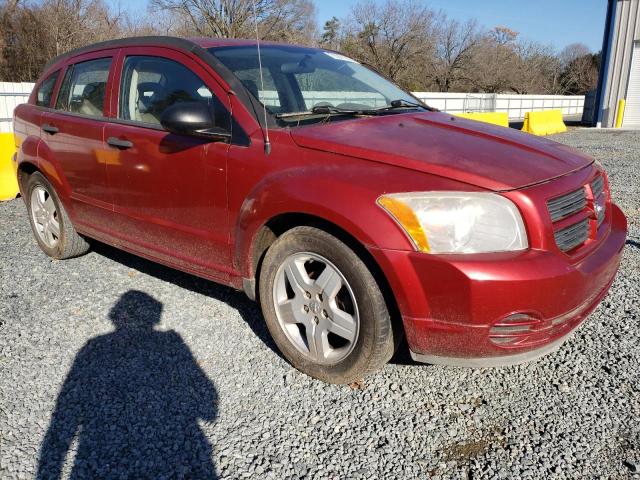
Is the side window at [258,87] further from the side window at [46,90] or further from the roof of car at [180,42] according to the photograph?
the side window at [46,90]

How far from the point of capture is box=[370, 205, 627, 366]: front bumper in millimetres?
2172

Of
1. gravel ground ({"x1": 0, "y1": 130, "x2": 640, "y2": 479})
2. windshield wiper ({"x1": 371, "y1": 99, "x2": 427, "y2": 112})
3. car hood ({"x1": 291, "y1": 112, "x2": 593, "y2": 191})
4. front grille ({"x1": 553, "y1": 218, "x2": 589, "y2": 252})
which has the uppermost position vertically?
windshield wiper ({"x1": 371, "y1": 99, "x2": 427, "y2": 112})

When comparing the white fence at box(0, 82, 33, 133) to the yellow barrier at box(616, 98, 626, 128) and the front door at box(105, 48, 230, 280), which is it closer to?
the front door at box(105, 48, 230, 280)

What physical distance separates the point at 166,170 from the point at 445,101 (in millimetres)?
22986

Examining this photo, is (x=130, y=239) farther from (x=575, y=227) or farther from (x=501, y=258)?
(x=575, y=227)

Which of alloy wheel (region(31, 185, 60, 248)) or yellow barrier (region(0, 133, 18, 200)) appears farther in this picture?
yellow barrier (region(0, 133, 18, 200))

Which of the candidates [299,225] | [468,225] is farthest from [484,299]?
[299,225]

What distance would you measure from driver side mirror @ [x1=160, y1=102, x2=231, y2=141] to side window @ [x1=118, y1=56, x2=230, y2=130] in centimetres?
7

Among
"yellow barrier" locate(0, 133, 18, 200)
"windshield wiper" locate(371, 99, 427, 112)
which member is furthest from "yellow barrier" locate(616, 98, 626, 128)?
"yellow barrier" locate(0, 133, 18, 200)

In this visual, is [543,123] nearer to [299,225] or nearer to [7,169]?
[7,169]

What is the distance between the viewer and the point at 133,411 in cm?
254

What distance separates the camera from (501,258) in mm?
2201

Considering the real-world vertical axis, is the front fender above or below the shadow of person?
above

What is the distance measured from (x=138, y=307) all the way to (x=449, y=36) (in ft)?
163
